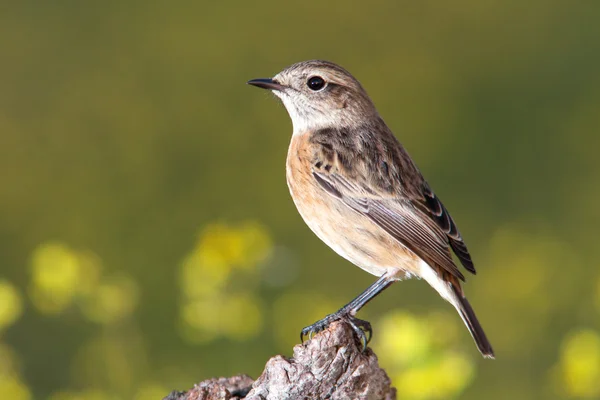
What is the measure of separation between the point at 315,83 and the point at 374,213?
3.63ft

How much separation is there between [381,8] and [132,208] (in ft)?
14.1

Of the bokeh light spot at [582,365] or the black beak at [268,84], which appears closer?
the bokeh light spot at [582,365]

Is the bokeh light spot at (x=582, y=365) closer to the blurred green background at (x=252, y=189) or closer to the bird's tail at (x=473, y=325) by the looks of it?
the blurred green background at (x=252, y=189)

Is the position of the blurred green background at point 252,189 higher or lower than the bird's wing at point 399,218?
higher

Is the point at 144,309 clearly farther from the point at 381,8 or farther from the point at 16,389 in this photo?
the point at 381,8

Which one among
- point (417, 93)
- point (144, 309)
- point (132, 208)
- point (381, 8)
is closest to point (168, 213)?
point (132, 208)

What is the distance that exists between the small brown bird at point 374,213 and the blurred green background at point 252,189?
12.3 inches

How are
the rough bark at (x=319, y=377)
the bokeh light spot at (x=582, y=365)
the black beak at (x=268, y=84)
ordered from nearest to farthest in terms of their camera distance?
the rough bark at (x=319, y=377)
the bokeh light spot at (x=582, y=365)
the black beak at (x=268, y=84)

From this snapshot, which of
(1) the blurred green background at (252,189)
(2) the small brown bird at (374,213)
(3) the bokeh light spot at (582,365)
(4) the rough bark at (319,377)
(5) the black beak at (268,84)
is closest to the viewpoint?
(4) the rough bark at (319,377)

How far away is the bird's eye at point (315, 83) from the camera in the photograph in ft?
21.4

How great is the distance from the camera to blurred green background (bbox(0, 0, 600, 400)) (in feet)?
20.0

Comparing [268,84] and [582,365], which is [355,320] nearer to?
[582,365]

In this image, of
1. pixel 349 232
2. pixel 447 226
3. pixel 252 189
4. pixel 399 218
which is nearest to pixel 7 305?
pixel 349 232

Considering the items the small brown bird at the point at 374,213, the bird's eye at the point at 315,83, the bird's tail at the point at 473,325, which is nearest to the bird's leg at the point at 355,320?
the small brown bird at the point at 374,213
